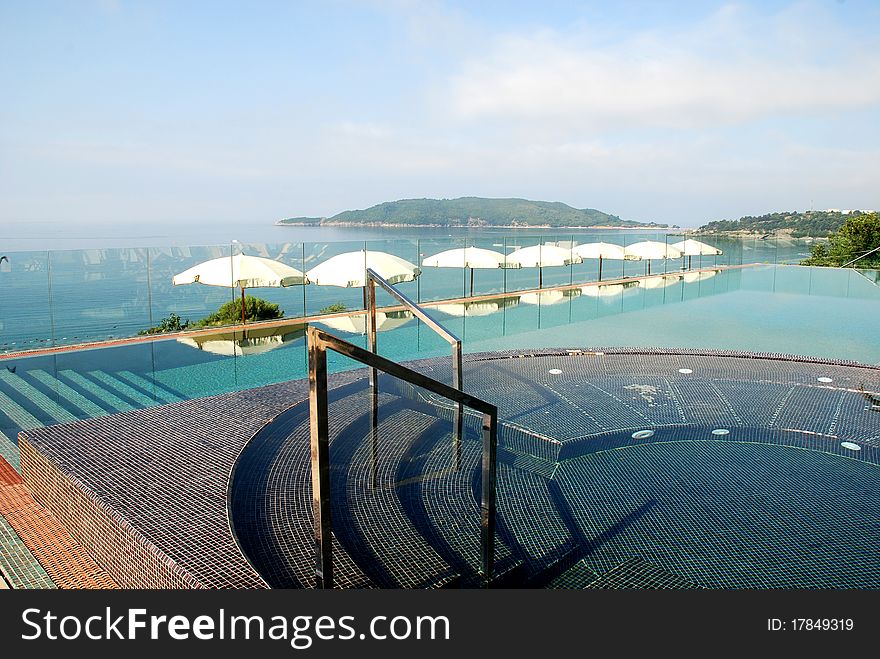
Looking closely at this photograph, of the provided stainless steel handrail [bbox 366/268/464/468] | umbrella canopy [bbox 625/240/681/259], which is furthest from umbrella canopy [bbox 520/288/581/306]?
→ stainless steel handrail [bbox 366/268/464/468]

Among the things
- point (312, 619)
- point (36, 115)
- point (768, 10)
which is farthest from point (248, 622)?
point (36, 115)

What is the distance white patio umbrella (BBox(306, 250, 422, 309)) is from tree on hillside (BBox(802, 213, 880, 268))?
14.5 metres

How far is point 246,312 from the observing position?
1107 cm

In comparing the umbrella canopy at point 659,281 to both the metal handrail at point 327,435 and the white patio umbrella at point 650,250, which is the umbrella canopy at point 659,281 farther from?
the metal handrail at point 327,435

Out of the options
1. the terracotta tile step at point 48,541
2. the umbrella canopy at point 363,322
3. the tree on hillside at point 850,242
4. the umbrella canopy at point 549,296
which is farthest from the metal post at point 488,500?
the tree on hillside at point 850,242

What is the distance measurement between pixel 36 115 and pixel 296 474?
131ft

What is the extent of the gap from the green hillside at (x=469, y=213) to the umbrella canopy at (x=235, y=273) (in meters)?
47.9

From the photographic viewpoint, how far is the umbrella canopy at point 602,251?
655 inches

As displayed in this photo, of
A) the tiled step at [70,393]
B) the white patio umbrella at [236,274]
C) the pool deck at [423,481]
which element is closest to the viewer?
the pool deck at [423,481]

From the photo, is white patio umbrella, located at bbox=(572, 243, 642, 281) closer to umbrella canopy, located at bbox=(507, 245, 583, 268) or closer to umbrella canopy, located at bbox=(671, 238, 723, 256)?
umbrella canopy, located at bbox=(507, 245, 583, 268)

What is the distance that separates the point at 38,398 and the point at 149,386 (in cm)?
94

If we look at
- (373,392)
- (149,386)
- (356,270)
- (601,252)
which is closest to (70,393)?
(149,386)

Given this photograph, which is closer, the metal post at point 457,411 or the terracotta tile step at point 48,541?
the terracotta tile step at point 48,541

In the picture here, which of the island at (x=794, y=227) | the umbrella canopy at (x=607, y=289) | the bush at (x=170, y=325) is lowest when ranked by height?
the bush at (x=170, y=325)
